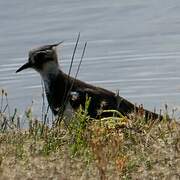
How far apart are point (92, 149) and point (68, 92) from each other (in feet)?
11.1

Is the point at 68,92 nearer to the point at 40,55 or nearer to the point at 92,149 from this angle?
the point at 40,55

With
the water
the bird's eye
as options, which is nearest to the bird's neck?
the bird's eye

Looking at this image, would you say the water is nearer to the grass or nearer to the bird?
the bird

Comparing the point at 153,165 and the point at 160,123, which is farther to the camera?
the point at 160,123

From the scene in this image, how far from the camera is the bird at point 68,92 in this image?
1033 centimetres

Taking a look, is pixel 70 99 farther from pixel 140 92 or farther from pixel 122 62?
pixel 122 62

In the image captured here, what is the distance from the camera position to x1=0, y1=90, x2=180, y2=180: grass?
22.1 ft

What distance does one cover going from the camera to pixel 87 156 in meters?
7.23

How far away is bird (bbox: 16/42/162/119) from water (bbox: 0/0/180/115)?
1.41 metres

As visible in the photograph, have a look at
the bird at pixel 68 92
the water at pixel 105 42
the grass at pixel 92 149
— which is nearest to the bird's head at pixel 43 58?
the bird at pixel 68 92

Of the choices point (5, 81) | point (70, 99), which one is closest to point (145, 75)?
point (5, 81)

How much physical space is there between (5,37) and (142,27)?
7.18 feet

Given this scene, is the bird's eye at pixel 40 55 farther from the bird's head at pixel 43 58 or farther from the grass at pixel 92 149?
the grass at pixel 92 149

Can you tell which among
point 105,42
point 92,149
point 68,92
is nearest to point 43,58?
point 68,92
